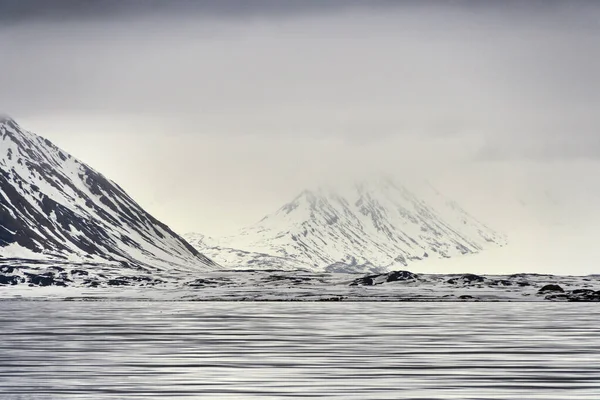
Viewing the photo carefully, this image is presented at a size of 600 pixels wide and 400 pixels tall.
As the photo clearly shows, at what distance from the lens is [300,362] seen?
61406 mm

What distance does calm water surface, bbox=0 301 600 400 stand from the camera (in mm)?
48969

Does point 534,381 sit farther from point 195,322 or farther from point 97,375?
point 195,322

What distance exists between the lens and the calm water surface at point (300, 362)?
161 feet

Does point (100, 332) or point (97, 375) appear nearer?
point (97, 375)

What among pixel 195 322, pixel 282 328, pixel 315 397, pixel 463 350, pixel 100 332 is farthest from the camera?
pixel 195 322

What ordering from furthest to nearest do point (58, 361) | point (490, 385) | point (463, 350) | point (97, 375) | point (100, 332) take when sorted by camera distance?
point (100, 332), point (463, 350), point (58, 361), point (97, 375), point (490, 385)

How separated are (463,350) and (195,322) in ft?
143

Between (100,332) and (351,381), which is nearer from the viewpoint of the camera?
(351,381)

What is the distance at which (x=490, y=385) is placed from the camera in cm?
5059

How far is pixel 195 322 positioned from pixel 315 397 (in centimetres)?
6334

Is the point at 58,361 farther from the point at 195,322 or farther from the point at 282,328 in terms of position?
the point at 195,322

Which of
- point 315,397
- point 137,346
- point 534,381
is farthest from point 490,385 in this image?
point 137,346

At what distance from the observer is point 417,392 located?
48.2m

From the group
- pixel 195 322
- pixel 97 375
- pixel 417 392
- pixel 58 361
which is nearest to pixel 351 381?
pixel 417 392
